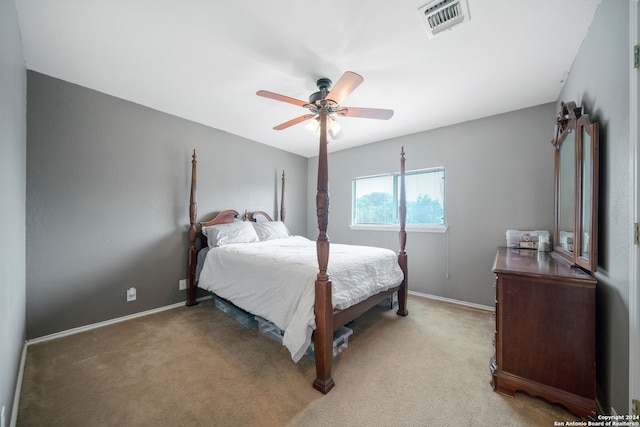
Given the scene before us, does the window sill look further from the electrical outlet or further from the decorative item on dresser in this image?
the electrical outlet

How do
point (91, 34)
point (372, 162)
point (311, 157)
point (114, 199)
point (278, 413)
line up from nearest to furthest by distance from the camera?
point (278, 413), point (91, 34), point (114, 199), point (372, 162), point (311, 157)

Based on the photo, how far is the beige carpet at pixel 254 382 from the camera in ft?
4.69

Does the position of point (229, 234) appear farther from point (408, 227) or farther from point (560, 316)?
point (560, 316)

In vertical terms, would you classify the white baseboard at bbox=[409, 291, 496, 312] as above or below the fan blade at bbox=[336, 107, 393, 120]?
below

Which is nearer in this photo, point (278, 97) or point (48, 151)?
point (278, 97)

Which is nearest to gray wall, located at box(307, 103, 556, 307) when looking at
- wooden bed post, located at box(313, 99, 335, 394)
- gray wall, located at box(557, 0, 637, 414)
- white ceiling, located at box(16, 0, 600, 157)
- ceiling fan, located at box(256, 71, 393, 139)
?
white ceiling, located at box(16, 0, 600, 157)

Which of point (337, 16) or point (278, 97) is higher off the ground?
point (337, 16)

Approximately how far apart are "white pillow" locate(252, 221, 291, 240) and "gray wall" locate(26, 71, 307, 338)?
2.27ft

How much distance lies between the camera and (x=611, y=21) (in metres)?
1.35

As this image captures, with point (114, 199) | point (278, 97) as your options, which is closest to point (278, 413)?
point (278, 97)

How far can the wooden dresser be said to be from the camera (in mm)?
1400

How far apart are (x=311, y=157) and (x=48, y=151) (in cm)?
382

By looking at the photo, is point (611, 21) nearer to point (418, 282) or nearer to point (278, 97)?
point (278, 97)

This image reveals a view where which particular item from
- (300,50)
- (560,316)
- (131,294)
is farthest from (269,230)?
(560,316)
